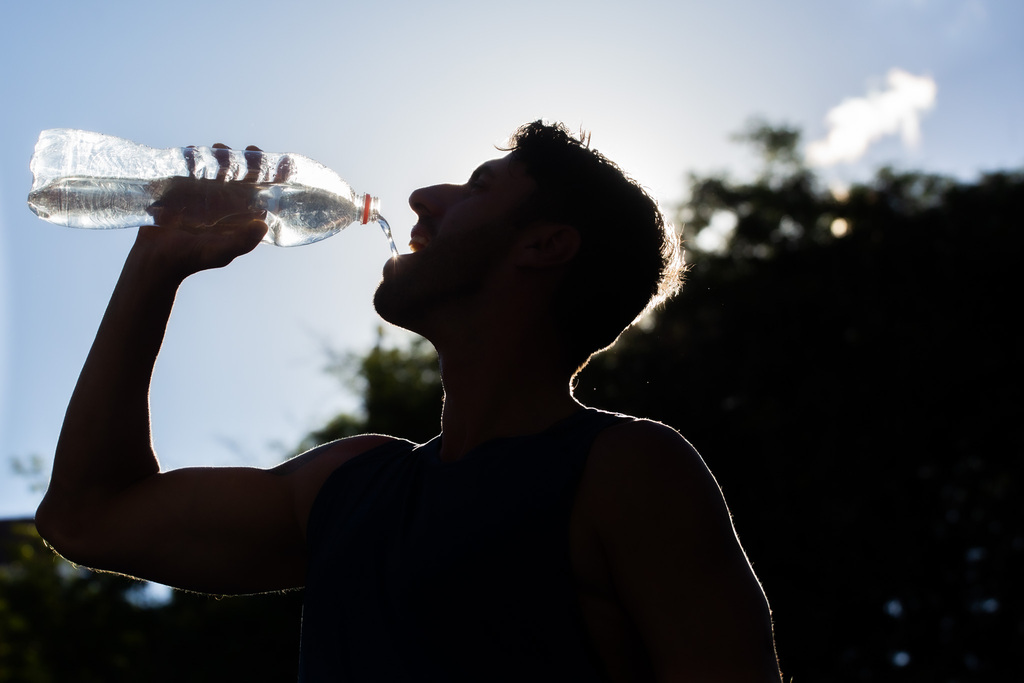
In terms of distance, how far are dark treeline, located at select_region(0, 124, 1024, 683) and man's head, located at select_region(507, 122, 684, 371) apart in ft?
35.8

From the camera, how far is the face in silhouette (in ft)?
7.86

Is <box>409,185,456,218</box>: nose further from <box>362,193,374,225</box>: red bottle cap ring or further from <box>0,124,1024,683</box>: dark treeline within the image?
<box>0,124,1024,683</box>: dark treeline

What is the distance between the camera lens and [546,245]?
8.00 feet

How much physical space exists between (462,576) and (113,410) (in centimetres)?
102

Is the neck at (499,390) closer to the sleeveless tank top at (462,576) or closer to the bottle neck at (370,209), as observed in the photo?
the sleeveless tank top at (462,576)

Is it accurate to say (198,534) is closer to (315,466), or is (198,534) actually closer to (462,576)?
(315,466)

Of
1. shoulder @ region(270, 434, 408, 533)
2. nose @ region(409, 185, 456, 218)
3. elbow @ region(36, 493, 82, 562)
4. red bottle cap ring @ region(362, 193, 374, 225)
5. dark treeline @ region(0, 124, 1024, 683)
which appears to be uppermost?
nose @ region(409, 185, 456, 218)

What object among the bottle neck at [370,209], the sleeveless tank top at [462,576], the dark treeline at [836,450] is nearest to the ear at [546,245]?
the sleeveless tank top at [462,576]

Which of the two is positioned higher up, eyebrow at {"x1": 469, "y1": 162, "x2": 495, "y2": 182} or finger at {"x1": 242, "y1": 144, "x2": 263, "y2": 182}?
eyebrow at {"x1": 469, "y1": 162, "x2": 495, "y2": 182}

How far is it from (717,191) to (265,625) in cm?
1527

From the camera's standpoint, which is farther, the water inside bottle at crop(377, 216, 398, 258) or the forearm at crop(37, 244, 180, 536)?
the water inside bottle at crop(377, 216, 398, 258)

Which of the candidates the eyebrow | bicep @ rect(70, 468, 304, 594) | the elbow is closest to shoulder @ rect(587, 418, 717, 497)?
bicep @ rect(70, 468, 304, 594)

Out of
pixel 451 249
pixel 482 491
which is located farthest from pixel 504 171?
pixel 482 491

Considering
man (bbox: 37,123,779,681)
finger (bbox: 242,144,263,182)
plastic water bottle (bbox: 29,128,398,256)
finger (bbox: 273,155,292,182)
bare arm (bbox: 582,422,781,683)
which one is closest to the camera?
bare arm (bbox: 582,422,781,683)
